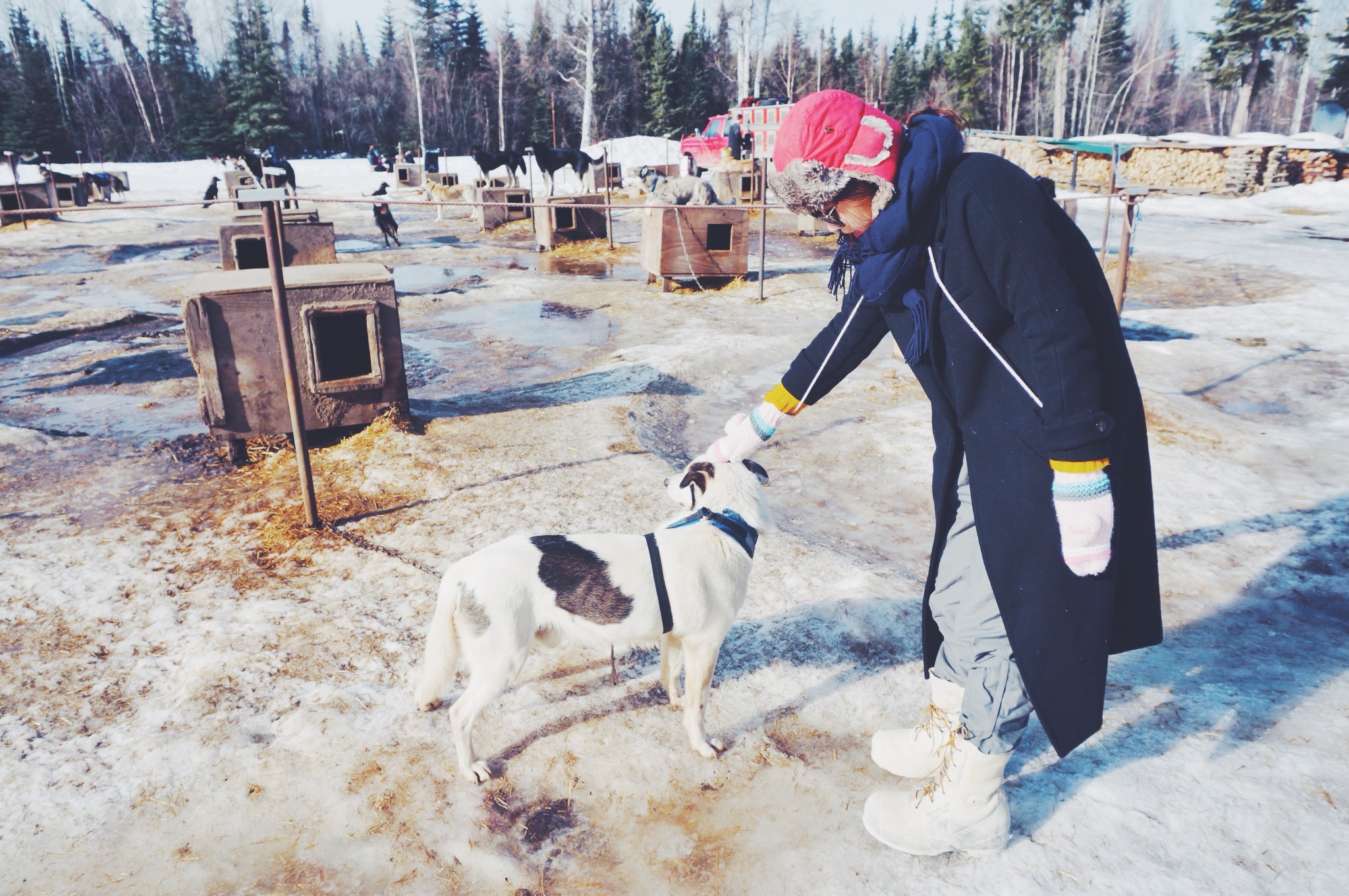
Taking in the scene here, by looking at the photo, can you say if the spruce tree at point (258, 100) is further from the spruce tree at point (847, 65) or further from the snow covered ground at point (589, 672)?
the snow covered ground at point (589, 672)

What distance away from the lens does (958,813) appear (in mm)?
2312

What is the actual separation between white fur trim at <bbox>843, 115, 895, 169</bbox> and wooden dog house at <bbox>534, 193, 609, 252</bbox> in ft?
47.1

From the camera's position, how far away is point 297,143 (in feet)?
173

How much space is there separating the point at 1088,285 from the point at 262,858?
9.15ft

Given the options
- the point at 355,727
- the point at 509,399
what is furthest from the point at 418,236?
the point at 355,727

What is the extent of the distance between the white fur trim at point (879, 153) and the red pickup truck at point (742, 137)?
29358 mm

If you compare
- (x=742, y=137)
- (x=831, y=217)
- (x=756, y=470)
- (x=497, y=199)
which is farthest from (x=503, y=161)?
(x=831, y=217)

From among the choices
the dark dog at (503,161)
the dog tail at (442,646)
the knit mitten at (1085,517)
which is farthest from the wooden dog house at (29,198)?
the knit mitten at (1085,517)

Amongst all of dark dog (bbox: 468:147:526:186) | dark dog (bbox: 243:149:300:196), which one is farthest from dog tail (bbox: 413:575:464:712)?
dark dog (bbox: 468:147:526:186)

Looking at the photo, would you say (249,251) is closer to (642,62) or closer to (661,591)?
(661,591)

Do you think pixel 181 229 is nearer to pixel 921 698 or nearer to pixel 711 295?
pixel 711 295

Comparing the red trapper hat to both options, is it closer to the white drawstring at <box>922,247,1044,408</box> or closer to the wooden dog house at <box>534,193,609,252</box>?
the white drawstring at <box>922,247,1044,408</box>

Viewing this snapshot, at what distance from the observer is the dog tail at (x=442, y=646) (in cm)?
261

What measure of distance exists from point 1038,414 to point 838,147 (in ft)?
2.56
